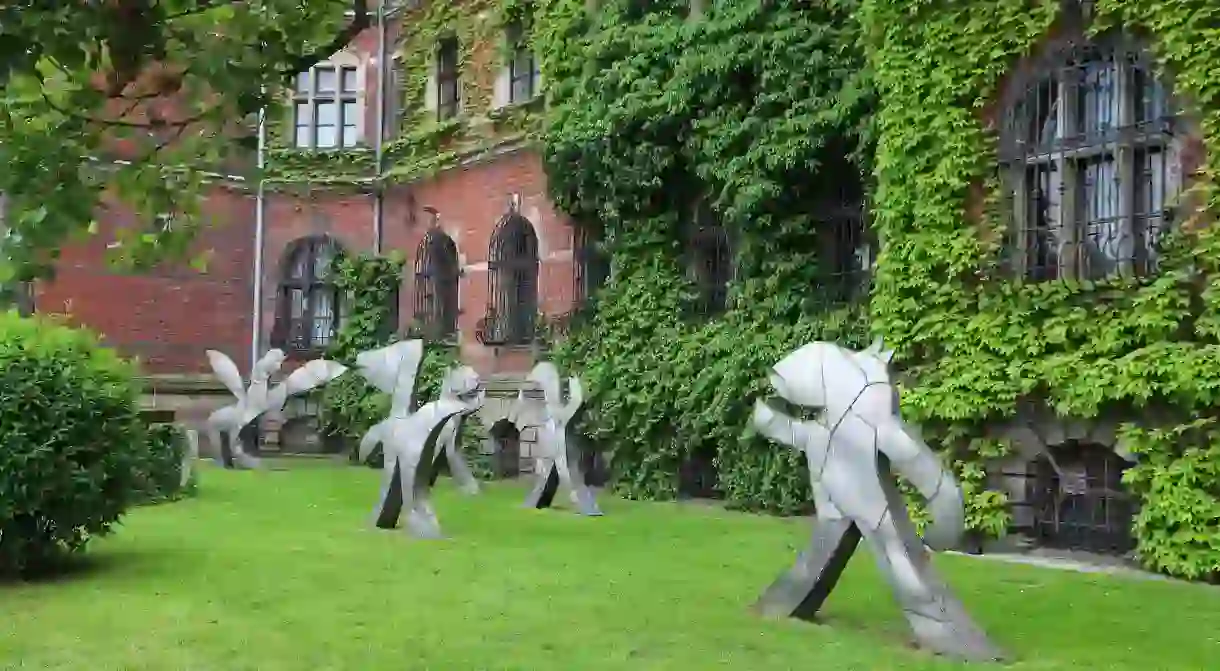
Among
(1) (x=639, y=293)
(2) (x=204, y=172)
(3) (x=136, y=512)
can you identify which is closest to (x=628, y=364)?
(1) (x=639, y=293)

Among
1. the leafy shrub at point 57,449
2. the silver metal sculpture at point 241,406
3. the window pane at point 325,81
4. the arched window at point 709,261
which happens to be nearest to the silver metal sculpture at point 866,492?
the leafy shrub at point 57,449

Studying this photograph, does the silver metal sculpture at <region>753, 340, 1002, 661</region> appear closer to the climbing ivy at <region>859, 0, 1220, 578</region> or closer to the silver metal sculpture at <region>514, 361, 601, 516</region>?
the climbing ivy at <region>859, 0, 1220, 578</region>

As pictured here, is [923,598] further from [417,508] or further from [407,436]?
[407,436]

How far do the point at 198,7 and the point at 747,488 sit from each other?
963cm

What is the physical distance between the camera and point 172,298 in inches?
938

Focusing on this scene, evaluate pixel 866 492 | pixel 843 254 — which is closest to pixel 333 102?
pixel 843 254

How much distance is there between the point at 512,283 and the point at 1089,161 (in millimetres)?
10802

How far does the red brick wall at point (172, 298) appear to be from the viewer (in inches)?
890

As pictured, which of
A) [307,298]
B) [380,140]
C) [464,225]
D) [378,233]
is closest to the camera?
[464,225]

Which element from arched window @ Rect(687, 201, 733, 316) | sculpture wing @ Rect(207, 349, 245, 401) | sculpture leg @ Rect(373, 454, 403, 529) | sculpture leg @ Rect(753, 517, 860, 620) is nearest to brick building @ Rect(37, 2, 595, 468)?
sculpture wing @ Rect(207, 349, 245, 401)

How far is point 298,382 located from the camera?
754 inches

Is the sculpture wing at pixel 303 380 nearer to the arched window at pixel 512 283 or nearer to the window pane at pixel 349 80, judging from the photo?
the arched window at pixel 512 283

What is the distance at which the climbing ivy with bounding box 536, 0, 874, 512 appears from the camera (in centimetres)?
1427

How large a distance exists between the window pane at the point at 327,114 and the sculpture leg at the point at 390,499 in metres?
14.9
